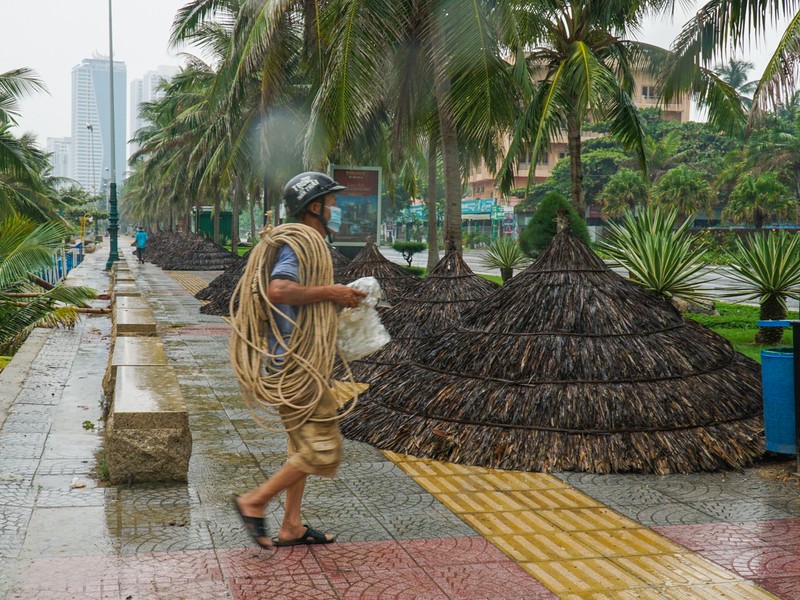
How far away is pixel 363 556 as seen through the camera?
14.3 feet

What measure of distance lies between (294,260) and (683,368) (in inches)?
139

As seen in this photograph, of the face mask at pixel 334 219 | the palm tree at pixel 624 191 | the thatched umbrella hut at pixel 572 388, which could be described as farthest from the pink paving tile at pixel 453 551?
the palm tree at pixel 624 191

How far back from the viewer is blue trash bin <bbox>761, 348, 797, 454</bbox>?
577 cm

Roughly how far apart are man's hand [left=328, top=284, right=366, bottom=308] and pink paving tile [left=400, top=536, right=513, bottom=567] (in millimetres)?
1275

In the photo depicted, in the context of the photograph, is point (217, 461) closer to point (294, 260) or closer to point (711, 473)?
point (294, 260)

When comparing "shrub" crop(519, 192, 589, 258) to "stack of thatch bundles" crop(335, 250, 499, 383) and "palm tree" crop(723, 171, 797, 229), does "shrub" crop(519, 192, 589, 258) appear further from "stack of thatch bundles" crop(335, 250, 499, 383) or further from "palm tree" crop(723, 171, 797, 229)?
"palm tree" crop(723, 171, 797, 229)

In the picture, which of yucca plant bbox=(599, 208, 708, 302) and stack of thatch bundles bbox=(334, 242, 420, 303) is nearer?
yucca plant bbox=(599, 208, 708, 302)

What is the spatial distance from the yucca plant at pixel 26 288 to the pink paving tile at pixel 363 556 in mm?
8896

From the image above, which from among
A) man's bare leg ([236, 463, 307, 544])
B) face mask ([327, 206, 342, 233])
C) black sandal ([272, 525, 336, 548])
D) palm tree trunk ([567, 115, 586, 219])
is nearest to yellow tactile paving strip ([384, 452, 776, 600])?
black sandal ([272, 525, 336, 548])

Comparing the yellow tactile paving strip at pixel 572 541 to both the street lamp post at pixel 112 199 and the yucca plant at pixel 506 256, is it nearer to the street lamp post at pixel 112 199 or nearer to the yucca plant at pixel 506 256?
the yucca plant at pixel 506 256

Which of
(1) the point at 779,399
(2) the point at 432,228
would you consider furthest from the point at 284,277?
(2) the point at 432,228

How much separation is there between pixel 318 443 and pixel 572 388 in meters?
2.62

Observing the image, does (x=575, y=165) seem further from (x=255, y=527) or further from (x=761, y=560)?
(x=255, y=527)

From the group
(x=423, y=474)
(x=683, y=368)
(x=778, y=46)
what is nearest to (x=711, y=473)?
(x=683, y=368)
